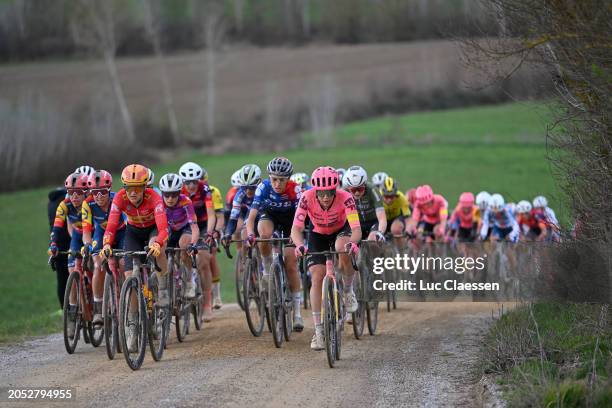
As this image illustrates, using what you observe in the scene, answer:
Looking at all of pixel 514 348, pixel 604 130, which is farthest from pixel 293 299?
pixel 604 130

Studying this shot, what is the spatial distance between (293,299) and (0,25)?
45279 millimetres

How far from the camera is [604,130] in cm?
1054

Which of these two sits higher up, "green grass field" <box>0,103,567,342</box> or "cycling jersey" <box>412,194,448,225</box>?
"green grass field" <box>0,103,567,342</box>

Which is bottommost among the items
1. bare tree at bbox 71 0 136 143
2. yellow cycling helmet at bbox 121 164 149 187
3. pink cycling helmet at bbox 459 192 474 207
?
pink cycling helmet at bbox 459 192 474 207

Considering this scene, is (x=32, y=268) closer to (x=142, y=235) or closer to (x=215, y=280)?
(x=215, y=280)

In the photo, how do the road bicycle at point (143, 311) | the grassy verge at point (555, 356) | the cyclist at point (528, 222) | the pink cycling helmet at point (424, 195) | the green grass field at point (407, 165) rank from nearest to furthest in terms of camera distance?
the grassy verge at point (555, 356) < the road bicycle at point (143, 311) < the pink cycling helmet at point (424, 195) < the cyclist at point (528, 222) < the green grass field at point (407, 165)

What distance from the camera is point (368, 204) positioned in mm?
14727

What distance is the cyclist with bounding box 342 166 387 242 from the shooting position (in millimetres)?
13648

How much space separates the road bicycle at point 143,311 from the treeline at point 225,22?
148 feet

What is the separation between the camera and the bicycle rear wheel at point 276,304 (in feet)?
40.8

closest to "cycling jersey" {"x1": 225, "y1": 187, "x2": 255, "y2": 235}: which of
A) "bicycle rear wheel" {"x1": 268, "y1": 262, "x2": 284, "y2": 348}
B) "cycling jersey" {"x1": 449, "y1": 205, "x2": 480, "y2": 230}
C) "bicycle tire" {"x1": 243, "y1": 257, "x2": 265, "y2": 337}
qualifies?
"bicycle tire" {"x1": 243, "y1": 257, "x2": 265, "y2": 337}

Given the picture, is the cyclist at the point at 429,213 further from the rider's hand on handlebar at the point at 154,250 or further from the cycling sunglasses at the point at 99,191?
the rider's hand on handlebar at the point at 154,250

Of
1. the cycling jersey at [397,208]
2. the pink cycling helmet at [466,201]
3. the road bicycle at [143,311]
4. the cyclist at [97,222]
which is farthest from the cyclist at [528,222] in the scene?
the cyclist at [97,222]

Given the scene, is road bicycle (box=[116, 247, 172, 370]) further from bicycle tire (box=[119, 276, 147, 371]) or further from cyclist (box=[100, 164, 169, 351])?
cyclist (box=[100, 164, 169, 351])
